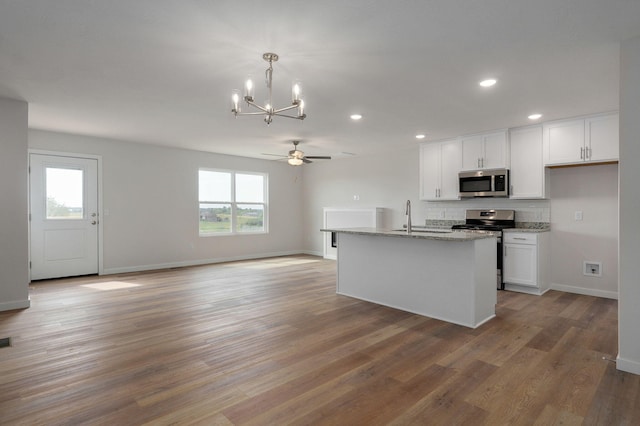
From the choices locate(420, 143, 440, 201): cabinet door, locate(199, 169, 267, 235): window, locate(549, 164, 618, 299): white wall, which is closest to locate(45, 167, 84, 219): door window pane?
locate(199, 169, 267, 235): window

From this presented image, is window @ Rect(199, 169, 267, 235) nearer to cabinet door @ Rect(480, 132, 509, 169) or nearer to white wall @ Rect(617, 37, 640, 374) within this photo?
cabinet door @ Rect(480, 132, 509, 169)

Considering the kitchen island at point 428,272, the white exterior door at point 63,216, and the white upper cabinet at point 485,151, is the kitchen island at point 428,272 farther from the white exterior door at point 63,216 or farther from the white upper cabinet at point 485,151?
the white exterior door at point 63,216

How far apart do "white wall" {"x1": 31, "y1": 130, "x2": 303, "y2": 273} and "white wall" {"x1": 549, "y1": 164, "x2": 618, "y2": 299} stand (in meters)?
6.07

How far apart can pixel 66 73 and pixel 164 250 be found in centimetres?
433

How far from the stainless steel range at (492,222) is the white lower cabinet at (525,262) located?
8cm

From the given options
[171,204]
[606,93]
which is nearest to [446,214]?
[606,93]

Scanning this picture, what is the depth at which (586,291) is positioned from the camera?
4.84 meters

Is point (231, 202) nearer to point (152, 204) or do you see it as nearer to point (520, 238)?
point (152, 204)

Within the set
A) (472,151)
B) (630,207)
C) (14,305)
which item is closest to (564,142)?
(472,151)

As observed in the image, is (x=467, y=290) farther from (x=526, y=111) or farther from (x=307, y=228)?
(x=307, y=228)

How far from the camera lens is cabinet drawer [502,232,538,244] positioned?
15.8 ft

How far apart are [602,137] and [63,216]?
8089 mm

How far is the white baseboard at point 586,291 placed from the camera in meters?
4.63

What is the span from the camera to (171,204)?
23.3 ft
